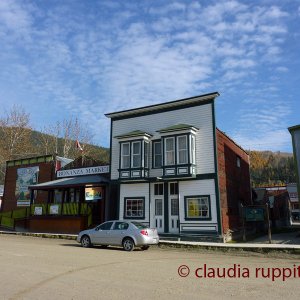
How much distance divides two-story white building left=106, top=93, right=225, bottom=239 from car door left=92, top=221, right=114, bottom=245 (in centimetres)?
632

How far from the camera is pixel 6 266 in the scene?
11.5 meters

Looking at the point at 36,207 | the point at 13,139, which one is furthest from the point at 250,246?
the point at 13,139

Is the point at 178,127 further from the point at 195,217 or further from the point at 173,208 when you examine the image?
the point at 195,217

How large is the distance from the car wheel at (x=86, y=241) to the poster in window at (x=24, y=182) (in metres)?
17.7

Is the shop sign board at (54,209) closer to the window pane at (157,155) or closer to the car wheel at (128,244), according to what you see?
the window pane at (157,155)

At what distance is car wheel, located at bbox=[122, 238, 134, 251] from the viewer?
17.4m

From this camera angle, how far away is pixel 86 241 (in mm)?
19031

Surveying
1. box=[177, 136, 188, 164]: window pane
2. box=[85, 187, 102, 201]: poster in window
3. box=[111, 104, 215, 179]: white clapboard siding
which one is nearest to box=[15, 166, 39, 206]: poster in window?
box=[85, 187, 102, 201]: poster in window

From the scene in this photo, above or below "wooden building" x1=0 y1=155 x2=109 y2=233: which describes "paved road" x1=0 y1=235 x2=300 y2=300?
below

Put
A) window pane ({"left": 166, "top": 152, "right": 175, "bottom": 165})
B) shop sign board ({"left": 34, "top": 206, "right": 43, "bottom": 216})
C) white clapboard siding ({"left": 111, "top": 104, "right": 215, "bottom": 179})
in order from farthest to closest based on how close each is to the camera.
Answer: shop sign board ({"left": 34, "top": 206, "right": 43, "bottom": 216}) → window pane ({"left": 166, "top": 152, "right": 175, "bottom": 165}) → white clapboard siding ({"left": 111, "top": 104, "right": 215, "bottom": 179})

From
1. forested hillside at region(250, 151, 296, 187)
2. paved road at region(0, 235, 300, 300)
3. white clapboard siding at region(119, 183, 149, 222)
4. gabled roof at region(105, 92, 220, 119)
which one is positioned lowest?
paved road at region(0, 235, 300, 300)

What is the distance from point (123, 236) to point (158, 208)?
731cm

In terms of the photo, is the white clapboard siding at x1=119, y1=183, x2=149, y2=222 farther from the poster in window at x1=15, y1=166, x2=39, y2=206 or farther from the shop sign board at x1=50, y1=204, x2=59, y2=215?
the poster in window at x1=15, y1=166, x2=39, y2=206

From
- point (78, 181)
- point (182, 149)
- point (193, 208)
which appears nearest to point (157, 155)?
point (182, 149)
